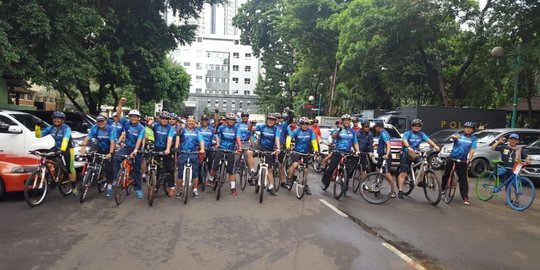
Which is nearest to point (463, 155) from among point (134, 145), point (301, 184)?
point (301, 184)

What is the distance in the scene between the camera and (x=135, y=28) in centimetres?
1853

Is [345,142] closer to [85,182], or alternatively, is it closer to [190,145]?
[190,145]

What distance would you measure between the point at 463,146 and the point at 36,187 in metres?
8.51

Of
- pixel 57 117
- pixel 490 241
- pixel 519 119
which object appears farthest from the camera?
pixel 519 119

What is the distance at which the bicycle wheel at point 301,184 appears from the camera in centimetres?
940

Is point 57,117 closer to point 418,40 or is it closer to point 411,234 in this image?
point 411,234

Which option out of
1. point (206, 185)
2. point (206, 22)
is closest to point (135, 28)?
point (206, 185)

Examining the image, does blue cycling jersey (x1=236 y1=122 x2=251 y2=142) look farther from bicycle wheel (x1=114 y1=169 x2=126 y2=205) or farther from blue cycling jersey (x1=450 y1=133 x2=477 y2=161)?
blue cycling jersey (x1=450 y1=133 x2=477 y2=161)

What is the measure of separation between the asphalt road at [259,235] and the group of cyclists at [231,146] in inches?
27.1

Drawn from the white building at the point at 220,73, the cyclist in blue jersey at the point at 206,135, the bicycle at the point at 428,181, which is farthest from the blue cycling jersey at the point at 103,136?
the white building at the point at 220,73

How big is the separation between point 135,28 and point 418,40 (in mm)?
13754

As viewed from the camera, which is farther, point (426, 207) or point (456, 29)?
point (456, 29)

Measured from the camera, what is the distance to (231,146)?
31.1 feet

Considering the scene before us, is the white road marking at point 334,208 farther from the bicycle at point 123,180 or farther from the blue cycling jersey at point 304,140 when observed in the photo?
the bicycle at point 123,180
